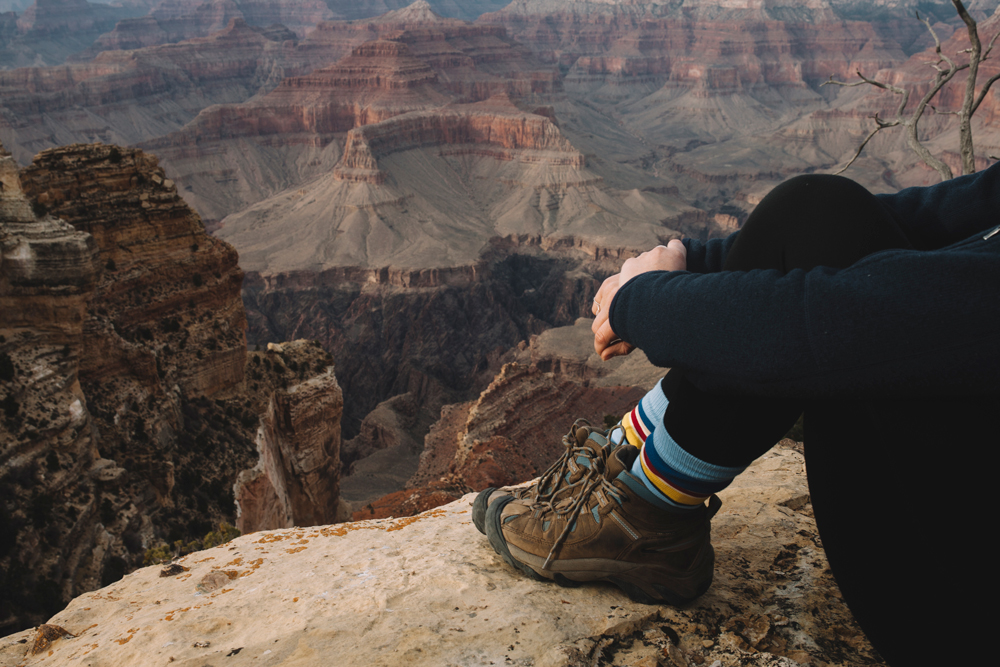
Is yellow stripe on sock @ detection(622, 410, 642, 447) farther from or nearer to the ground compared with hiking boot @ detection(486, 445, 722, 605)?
farther from the ground

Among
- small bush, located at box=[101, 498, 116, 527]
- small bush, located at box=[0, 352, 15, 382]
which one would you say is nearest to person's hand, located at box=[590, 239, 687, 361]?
small bush, located at box=[101, 498, 116, 527]

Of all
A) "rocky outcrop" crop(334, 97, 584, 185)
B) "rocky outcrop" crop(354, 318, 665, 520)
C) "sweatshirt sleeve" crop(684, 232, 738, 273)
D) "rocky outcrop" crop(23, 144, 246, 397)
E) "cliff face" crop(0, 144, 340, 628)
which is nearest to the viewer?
"sweatshirt sleeve" crop(684, 232, 738, 273)

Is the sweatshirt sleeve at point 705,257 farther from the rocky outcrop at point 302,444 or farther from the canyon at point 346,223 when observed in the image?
the rocky outcrop at point 302,444

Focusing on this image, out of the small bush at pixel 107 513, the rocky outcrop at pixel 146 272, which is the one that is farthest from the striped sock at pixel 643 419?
the rocky outcrop at pixel 146 272

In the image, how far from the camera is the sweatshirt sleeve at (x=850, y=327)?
1896 mm

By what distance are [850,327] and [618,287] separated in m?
0.99

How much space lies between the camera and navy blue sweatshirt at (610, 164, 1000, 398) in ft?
6.22

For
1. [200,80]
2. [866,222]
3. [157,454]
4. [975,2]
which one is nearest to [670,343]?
[866,222]

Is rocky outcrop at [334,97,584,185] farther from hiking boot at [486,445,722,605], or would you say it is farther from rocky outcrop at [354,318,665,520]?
hiking boot at [486,445,722,605]

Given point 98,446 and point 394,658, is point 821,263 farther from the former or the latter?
point 98,446

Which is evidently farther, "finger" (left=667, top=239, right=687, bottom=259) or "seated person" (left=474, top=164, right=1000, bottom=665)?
"finger" (left=667, top=239, right=687, bottom=259)

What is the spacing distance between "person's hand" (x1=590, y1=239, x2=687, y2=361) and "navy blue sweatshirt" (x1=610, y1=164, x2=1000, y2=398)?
33 cm

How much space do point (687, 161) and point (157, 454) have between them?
112 meters

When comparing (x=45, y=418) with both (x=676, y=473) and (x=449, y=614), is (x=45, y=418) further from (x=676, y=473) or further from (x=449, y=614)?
(x=676, y=473)
